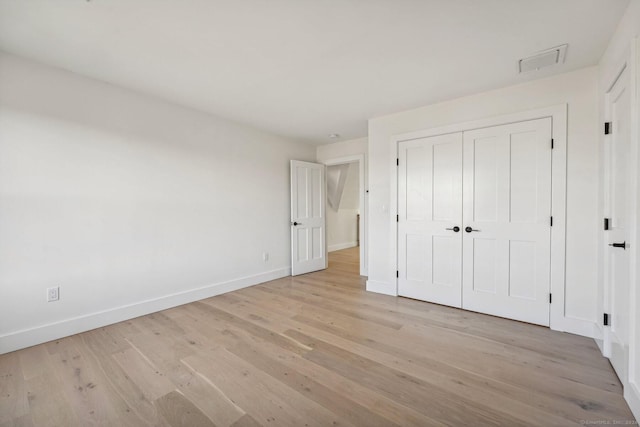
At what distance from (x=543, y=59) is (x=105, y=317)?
15.5 ft

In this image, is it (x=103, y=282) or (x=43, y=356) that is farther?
(x=103, y=282)

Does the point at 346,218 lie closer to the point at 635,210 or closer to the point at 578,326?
the point at 578,326

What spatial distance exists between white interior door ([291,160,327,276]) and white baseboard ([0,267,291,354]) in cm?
113

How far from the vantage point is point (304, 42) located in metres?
2.05

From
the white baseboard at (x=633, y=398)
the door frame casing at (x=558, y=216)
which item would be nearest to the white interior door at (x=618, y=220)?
the white baseboard at (x=633, y=398)

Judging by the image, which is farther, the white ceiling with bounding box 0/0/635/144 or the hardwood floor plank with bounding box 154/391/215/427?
the white ceiling with bounding box 0/0/635/144

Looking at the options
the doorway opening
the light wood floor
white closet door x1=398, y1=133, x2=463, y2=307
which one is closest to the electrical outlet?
the light wood floor

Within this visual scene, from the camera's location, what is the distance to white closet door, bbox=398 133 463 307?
10.3ft

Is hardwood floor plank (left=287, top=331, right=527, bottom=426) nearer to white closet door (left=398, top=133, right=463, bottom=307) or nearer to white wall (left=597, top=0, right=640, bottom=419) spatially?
white wall (left=597, top=0, right=640, bottom=419)

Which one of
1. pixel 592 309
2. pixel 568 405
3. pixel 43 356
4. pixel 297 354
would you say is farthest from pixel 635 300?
pixel 43 356

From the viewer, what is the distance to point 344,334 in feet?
8.17

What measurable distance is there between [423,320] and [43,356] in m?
3.39

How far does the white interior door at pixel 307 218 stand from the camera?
470cm

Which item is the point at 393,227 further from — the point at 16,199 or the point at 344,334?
the point at 16,199
